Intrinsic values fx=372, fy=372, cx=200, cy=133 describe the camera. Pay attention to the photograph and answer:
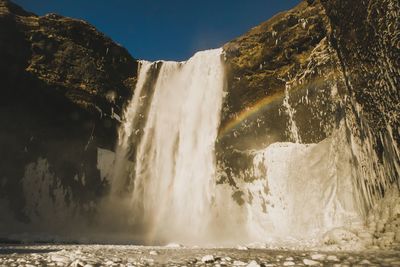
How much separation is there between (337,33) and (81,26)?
97.0ft

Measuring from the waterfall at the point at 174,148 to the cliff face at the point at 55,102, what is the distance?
92.5 inches

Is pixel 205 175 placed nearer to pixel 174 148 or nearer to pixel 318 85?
pixel 174 148

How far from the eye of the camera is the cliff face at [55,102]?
33.6 metres

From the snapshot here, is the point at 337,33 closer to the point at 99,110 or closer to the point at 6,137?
the point at 99,110

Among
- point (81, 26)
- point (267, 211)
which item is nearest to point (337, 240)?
point (267, 211)

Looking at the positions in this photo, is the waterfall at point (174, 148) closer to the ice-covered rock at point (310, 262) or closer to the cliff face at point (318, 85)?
the cliff face at point (318, 85)

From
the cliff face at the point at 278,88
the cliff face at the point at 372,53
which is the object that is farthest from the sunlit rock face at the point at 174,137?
the cliff face at the point at 372,53

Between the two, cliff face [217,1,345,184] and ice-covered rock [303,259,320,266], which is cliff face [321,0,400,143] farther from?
cliff face [217,1,345,184]

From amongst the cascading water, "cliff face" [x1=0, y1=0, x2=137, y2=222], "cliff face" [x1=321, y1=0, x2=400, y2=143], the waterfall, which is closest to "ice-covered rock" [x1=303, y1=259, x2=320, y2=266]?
"cliff face" [x1=321, y1=0, x2=400, y2=143]

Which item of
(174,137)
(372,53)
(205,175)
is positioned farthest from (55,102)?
(372,53)

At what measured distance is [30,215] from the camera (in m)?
32.7

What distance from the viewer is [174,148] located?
115ft

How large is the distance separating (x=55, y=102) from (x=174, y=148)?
477 inches

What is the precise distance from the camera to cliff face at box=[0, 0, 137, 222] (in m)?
33.6
